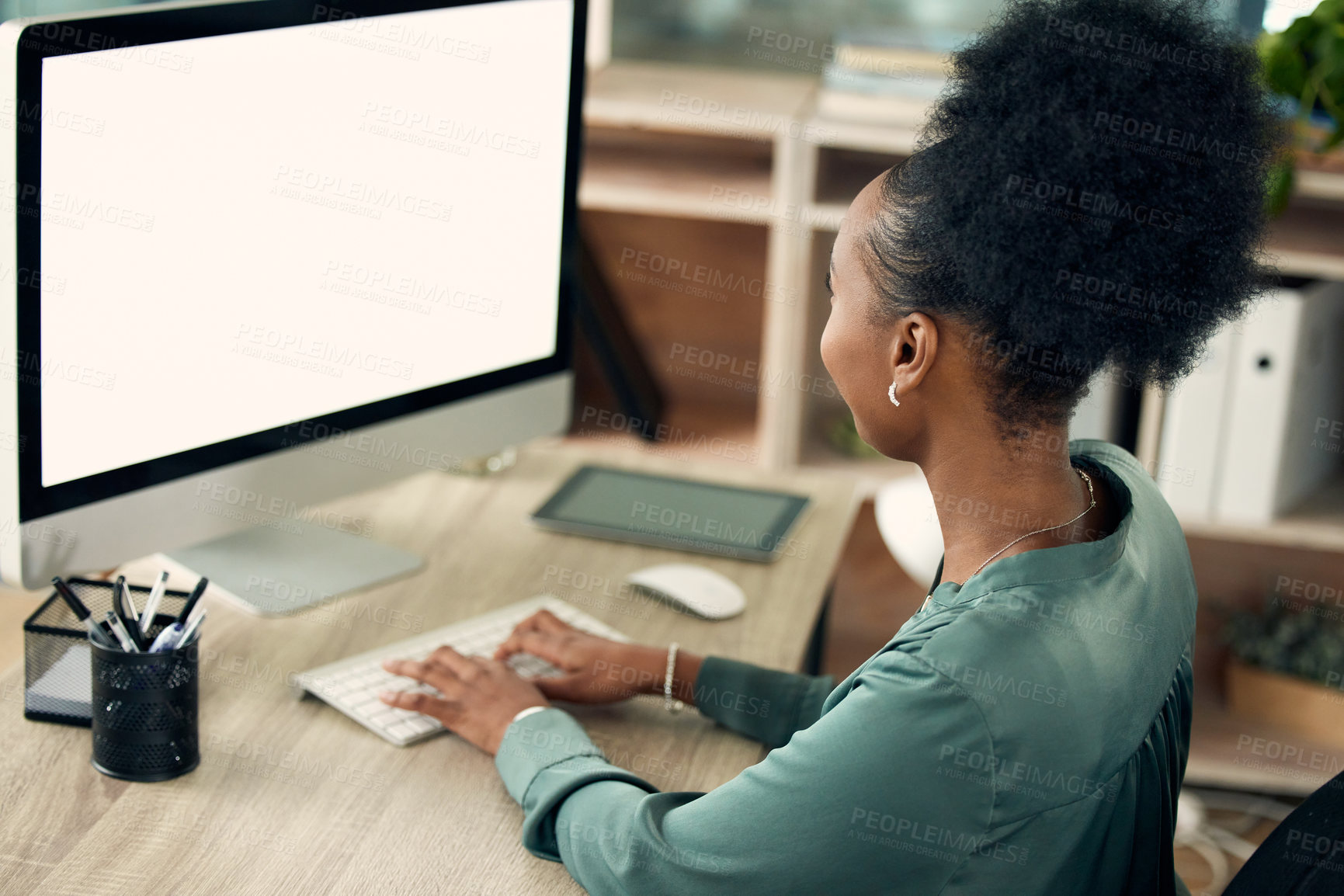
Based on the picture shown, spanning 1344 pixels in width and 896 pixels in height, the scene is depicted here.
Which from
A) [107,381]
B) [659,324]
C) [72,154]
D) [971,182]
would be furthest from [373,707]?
[659,324]

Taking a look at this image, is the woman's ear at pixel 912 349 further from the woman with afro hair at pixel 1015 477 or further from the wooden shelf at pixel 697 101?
the wooden shelf at pixel 697 101

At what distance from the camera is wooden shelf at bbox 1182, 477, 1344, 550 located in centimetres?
203

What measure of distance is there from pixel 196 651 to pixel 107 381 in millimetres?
247

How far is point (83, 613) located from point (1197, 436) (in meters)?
1.67

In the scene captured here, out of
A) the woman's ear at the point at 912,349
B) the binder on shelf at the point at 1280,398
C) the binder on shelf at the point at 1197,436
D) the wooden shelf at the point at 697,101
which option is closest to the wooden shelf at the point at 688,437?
the wooden shelf at the point at 697,101

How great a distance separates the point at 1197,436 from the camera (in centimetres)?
204

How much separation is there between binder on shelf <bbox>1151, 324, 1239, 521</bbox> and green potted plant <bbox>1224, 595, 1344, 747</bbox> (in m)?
0.33

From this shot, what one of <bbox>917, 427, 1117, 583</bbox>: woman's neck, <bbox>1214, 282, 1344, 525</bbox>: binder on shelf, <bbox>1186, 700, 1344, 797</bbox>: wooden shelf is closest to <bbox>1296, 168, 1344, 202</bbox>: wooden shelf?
<bbox>1214, 282, 1344, 525</bbox>: binder on shelf

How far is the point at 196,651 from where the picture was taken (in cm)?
95

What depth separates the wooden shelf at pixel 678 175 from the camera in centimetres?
202

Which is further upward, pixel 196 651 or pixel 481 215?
pixel 481 215

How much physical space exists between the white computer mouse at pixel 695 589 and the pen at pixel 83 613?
520mm

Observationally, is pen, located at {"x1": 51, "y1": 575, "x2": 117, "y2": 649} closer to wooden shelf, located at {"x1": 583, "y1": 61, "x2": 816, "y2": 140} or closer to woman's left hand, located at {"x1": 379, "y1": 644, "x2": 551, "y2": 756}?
woman's left hand, located at {"x1": 379, "y1": 644, "x2": 551, "y2": 756}

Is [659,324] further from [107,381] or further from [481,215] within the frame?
[107,381]
